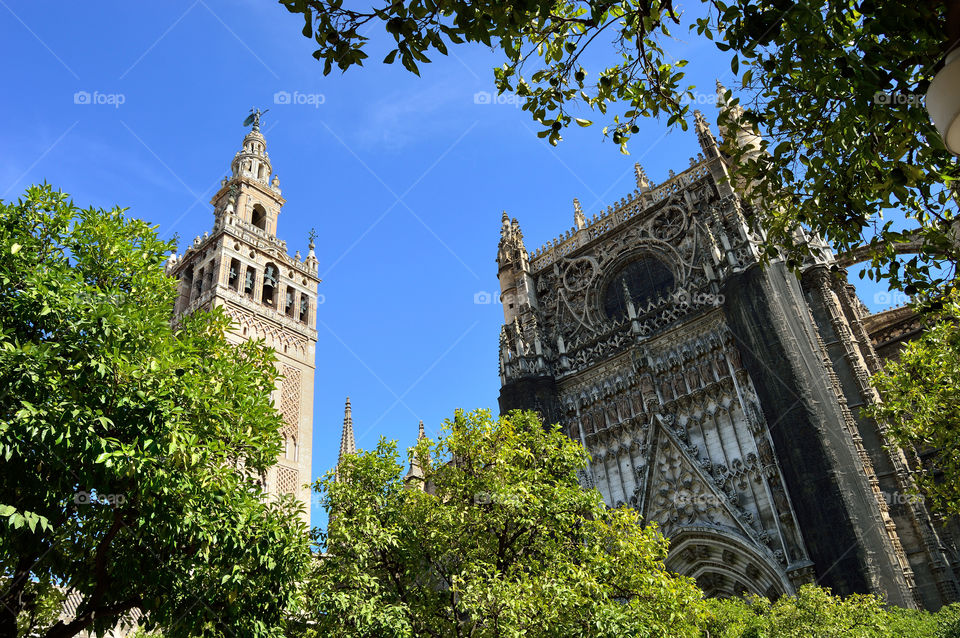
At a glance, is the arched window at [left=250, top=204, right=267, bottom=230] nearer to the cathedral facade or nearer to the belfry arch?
the cathedral facade

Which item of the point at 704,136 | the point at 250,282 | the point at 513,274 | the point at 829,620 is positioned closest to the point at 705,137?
the point at 704,136

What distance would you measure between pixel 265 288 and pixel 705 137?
20.7 m

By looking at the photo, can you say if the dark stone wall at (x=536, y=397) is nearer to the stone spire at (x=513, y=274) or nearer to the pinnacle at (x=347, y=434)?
the stone spire at (x=513, y=274)

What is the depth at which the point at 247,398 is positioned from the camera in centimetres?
913

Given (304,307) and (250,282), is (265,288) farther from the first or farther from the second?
(304,307)

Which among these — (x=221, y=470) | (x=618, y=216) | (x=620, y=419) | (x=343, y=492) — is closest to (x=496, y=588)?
(x=343, y=492)

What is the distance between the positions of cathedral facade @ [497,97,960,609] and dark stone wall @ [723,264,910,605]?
4 cm

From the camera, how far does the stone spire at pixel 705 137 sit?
79.5 feet

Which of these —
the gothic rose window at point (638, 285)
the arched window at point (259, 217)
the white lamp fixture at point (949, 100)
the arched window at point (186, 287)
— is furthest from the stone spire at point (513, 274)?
the white lamp fixture at point (949, 100)

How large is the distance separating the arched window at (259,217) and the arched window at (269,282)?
10.7 feet

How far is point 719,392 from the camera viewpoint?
68.0ft

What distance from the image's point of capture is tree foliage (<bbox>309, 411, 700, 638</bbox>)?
9.58 m

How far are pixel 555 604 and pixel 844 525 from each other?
393 inches

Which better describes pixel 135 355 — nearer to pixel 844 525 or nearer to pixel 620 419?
pixel 844 525
